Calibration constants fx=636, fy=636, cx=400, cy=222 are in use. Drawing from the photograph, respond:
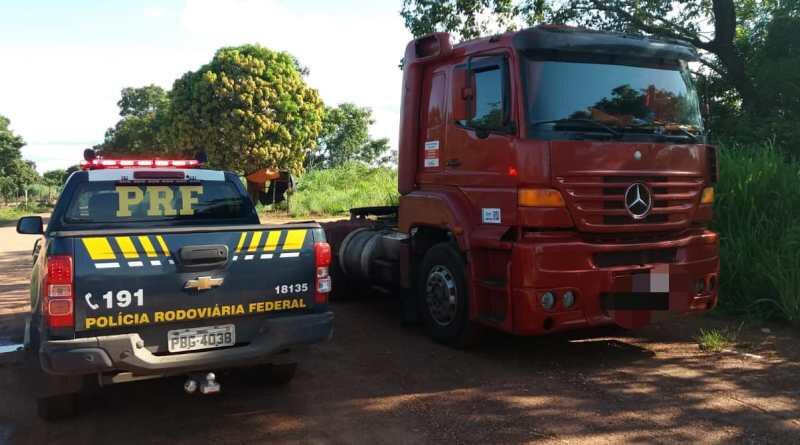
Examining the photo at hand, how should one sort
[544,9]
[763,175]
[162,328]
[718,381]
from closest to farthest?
[162,328] < [718,381] < [763,175] < [544,9]

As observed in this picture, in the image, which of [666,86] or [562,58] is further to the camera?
[666,86]

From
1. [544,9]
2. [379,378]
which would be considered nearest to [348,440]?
[379,378]

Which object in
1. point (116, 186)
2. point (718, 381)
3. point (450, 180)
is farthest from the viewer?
point (450, 180)

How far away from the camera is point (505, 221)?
5266 mm

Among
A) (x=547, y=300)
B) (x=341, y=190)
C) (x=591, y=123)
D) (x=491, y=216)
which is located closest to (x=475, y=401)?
(x=547, y=300)

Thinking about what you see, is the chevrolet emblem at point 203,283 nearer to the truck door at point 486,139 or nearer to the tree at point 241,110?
the truck door at point 486,139

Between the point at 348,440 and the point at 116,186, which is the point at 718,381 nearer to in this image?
the point at 348,440

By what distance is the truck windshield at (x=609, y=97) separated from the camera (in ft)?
16.9

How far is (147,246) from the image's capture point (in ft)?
12.5

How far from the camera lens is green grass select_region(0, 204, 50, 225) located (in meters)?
32.8

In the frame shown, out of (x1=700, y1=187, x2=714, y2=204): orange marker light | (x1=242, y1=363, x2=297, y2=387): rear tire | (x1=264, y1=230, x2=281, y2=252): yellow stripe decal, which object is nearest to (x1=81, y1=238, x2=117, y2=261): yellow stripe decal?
(x1=264, y1=230, x2=281, y2=252): yellow stripe decal

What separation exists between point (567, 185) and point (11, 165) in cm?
4469

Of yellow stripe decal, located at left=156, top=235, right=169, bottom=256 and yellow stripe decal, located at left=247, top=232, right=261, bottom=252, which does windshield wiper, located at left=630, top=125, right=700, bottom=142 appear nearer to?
yellow stripe decal, located at left=247, top=232, right=261, bottom=252

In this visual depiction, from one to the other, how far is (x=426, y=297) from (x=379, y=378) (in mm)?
1258
